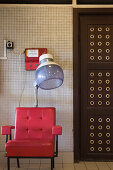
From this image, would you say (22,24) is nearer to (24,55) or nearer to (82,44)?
(24,55)

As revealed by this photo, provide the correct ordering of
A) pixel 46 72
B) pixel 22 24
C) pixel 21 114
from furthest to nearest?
pixel 22 24, pixel 21 114, pixel 46 72

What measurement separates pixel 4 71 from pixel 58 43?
98 cm

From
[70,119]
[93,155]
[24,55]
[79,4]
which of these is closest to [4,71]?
[24,55]

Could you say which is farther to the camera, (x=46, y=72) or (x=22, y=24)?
(x=22, y=24)

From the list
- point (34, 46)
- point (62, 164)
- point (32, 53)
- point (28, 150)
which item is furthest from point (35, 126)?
point (34, 46)

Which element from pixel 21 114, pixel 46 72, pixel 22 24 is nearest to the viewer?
pixel 46 72

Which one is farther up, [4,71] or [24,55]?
[24,55]

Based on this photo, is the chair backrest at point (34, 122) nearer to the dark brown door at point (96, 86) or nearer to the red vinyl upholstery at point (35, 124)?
the red vinyl upholstery at point (35, 124)

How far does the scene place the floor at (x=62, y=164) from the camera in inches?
128

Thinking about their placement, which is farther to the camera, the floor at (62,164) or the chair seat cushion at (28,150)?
the floor at (62,164)

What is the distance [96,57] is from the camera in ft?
11.5

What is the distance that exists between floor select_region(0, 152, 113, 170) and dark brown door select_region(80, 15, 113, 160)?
0.58 ft

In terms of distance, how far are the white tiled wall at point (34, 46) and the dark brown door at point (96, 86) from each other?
0.25m

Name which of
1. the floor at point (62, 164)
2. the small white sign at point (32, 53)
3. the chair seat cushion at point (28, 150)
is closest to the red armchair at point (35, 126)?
the chair seat cushion at point (28, 150)
